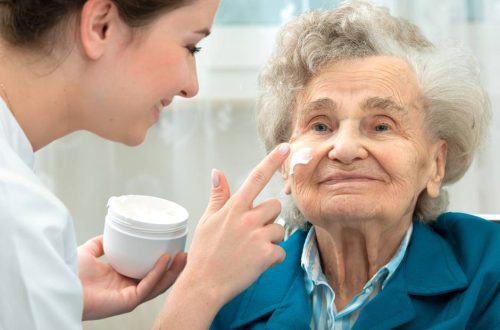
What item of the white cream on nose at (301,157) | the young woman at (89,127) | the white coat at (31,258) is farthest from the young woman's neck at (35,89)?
the white cream on nose at (301,157)

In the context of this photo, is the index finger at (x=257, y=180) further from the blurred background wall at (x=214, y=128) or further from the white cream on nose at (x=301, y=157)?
the blurred background wall at (x=214, y=128)

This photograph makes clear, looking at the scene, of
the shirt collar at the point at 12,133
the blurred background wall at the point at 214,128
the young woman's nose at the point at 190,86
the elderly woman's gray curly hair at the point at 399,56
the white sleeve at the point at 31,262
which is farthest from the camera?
the blurred background wall at the point at 214,128

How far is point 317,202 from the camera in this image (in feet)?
A: 4.96

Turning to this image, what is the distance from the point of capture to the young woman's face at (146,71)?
125 centimetres

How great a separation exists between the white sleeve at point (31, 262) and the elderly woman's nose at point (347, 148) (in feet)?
2.01

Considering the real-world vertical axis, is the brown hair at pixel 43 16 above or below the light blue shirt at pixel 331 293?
above

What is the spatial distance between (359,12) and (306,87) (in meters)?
0.20

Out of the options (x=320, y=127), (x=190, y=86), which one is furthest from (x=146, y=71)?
(x=320, y=127)

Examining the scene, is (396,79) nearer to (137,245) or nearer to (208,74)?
(137,245)

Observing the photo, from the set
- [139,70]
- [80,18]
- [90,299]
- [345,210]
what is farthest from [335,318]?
[80,18]

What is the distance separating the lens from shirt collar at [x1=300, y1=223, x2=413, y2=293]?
1527mm

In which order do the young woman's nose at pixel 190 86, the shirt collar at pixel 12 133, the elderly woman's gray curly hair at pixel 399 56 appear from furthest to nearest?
the elderly woman's gray curly hair at pixel 399 56 → the young woman's nose at pixel 190 86 → the shirt collar at pixel 12 133

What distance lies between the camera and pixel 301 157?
5.06ft

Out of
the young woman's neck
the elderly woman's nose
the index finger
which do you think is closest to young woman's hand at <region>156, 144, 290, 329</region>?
the index finger
